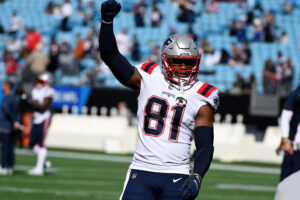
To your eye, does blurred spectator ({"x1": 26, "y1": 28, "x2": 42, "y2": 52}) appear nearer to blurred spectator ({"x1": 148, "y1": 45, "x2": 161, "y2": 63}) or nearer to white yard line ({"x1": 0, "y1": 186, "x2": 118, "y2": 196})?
blurred spectator ({"x1": 148, "y1": 45, "x2": 161, "y2": 63})

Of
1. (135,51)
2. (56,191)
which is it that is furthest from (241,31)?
(56,191)

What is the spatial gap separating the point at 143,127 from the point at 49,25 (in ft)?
77.7

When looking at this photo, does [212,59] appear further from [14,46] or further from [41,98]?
[41,98]

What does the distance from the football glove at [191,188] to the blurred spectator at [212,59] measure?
17.7m

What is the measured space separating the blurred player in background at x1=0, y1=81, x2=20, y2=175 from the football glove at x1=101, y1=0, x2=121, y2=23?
8.66 m

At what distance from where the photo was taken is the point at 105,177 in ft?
43.0

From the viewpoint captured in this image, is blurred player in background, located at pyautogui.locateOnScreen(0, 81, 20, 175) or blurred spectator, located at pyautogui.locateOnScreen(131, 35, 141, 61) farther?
blurred spectator, located at pyautogui.locateOnScreen(131, 35, 141, 61)

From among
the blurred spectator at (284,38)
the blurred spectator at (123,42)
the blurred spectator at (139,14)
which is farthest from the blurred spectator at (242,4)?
the blurred spectator at (123,42)

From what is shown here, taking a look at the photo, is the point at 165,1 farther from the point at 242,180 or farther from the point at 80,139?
the point at 242,180

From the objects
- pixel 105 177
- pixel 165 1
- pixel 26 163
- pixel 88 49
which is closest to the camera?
pixel 105 177

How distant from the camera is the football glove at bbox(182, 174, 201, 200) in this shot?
14.4ft

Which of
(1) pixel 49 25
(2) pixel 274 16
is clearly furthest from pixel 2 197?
(1) pixel 49 25

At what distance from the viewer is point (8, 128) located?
13.1m

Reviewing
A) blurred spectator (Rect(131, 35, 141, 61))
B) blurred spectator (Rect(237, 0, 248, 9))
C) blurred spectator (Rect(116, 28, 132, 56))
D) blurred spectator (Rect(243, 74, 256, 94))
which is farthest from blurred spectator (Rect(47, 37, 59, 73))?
blurred spectator (Rect(237, 0, 248, 9))
